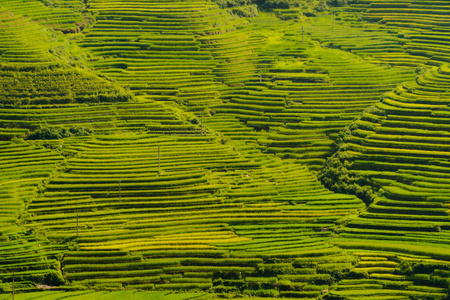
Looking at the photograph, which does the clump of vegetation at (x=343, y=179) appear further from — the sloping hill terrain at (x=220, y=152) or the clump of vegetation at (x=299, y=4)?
the clump of vegetation at (x=299, y=4)

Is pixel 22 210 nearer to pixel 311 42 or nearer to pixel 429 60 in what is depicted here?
pixel 311 42

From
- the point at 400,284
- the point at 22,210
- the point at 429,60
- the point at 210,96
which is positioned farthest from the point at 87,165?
the point at 429,60

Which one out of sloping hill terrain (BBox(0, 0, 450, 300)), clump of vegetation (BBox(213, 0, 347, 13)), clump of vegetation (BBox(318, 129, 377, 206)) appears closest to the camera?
sloping hill terrain (BBox(0, 0, 450, 300))

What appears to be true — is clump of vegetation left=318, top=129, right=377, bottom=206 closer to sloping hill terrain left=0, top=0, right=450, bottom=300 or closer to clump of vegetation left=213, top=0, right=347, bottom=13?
sloping hill terrain left=0, top=0, right=450, bottom=300

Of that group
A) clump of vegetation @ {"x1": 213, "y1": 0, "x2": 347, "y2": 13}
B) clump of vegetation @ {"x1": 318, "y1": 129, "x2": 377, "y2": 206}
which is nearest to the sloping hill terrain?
clump of vegetation @ {"x1": 318, "y1": 129, "x2": 377, "y2": 206}

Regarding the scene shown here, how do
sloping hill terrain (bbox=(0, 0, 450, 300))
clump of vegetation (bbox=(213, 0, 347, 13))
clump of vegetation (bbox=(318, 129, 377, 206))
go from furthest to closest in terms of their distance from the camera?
1. clump of vegetation (bbox=(213, 0, 347, 13))
2. clump of vegetation (bbox=(318, 129, 377, 206))
3. sloping hill terrain (bbox=(0, 0, 450, 300))

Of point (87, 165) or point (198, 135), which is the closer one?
point (87, 165)

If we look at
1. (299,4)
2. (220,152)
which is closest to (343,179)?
(220,152)

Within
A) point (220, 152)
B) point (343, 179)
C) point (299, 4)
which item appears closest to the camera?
point (343, 179)

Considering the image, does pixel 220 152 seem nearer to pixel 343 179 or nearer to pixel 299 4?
pixel 343 179
